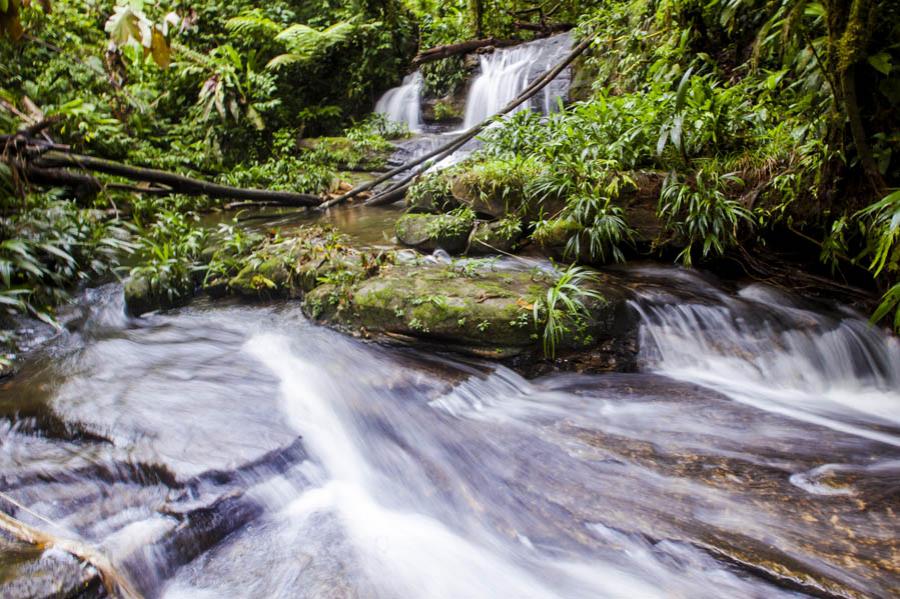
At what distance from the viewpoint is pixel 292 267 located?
199 inches

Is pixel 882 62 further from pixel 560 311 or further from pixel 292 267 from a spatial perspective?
pixel 292 267

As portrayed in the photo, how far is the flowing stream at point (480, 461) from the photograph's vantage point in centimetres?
223

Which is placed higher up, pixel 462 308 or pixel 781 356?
pixel 462 308

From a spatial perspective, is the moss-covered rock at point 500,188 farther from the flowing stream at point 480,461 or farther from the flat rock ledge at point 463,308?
the flowing stream at point 480,461

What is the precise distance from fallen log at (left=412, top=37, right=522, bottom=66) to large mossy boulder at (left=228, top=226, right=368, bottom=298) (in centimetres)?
713

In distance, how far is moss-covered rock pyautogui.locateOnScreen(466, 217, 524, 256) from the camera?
203 inches

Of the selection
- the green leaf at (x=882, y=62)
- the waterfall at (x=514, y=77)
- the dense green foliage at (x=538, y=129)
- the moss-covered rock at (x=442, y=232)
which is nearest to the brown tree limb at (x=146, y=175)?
the dense green foliage at (x=538, y=129)

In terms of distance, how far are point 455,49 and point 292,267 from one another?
780 cm

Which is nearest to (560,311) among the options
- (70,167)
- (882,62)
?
(882,62)

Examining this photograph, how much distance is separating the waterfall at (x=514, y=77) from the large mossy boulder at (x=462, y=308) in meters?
5.58

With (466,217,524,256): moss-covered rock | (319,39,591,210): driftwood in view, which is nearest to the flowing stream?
(466,217,524,256): moss-covered rock

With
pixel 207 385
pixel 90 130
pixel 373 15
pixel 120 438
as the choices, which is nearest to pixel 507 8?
pixel 373 15

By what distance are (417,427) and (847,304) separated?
3556 millimetres

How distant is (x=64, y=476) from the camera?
2.68 meters
